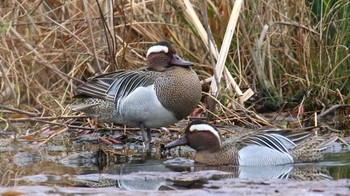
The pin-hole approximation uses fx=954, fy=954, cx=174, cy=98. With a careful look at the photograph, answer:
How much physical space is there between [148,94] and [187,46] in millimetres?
2146

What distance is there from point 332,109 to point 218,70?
120 centimetres

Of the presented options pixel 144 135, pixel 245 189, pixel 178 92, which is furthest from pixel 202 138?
pixel 245 189

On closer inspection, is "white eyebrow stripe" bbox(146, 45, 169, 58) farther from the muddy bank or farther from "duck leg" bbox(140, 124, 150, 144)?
the muddy bank

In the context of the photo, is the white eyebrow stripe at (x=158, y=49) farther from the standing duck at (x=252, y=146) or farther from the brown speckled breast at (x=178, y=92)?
the standing duck at (x=252, y=146)

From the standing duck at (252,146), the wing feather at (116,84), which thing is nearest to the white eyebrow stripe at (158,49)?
the wing feather at (116,84)

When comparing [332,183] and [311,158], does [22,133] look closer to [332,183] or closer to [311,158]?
[311,158]

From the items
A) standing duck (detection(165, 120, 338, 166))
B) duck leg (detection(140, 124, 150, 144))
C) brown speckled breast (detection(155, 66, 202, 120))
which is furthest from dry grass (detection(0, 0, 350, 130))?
standing duck (detection(165, 120, 338, 166))

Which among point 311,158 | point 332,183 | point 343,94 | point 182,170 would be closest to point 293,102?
point 343,94

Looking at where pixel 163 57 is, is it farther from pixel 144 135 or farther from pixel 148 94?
pixel 144 135

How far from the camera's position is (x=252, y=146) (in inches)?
318

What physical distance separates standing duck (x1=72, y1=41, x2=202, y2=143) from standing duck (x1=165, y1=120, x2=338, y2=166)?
532 mm


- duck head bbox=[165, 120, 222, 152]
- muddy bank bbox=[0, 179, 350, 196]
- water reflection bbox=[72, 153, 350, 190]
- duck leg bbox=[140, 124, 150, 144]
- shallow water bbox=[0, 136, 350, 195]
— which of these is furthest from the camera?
duck leg bbox=[140, 124, 150, 144]

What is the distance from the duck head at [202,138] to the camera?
8164 millimetres

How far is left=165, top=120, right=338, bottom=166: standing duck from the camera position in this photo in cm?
804
